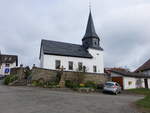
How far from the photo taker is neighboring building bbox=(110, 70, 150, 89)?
2492 centimetres

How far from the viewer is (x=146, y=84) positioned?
29406 mm

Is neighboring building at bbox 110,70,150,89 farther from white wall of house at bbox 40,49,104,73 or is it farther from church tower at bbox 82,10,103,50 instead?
church tower at bbox 82,10,103,50

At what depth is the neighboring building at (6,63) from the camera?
40675 mm

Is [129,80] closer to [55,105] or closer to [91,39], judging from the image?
[91,39]

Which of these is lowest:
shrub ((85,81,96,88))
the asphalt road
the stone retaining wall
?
the asphalt road

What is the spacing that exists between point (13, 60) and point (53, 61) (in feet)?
78.7

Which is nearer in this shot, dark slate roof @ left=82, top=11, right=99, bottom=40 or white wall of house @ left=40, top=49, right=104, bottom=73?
white wall of house @ left=40, top=49, right=104, bottom=73

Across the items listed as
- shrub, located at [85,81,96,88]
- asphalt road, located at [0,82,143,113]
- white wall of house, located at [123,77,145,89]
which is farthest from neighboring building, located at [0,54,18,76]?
asphalt road, located at [0,82,143,113]

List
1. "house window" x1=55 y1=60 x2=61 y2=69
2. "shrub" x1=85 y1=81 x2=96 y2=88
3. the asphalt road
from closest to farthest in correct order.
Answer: the asphalt road
"shrub" x1=85 y1=81 x2=96 y2=88
"house window" x1=55 y1=60 x2=61 y2=69

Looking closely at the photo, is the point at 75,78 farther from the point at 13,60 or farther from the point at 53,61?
Result: the point at 13,60

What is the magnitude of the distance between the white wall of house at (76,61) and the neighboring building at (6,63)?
19095 millimetres

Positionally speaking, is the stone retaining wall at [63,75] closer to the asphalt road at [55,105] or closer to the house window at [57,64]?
the house window at [57,64]

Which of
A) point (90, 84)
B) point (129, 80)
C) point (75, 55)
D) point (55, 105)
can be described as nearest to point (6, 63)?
point (75, 55)

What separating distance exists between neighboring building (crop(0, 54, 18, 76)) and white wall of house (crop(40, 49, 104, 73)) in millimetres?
19095
